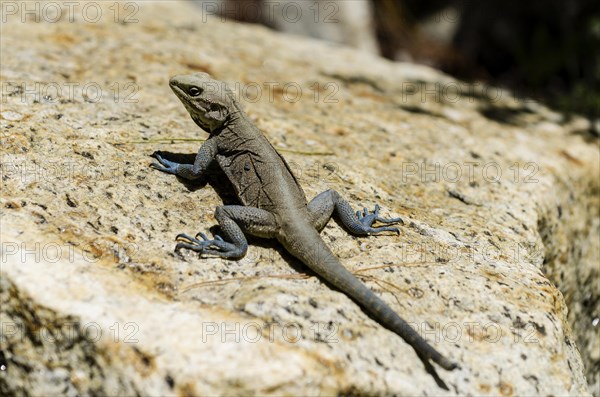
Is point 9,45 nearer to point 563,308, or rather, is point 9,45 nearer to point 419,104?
point 419,104

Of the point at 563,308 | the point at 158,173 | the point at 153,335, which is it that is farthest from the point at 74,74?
the point at 563,308

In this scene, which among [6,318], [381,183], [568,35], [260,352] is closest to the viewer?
[260,352]

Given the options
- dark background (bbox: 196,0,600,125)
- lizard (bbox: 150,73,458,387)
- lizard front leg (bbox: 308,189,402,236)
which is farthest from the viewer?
dark background (bbox: 196,0,600,125)

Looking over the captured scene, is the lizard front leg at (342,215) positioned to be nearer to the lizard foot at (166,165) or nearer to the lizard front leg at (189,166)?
the lizard front leg at (189,166)

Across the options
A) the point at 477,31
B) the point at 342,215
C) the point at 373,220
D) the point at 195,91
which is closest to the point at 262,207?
the point at 342,215

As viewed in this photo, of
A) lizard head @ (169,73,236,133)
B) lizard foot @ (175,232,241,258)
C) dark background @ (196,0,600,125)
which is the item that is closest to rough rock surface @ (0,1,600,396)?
lizard foot @ (175,232,241,258)

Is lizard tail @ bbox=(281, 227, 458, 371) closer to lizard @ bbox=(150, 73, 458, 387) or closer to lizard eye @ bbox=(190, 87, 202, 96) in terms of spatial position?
lizard @ bbox=(150, 73, 458, 387)

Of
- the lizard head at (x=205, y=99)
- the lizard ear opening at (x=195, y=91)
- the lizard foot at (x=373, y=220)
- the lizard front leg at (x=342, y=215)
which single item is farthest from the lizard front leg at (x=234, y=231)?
the lizard ear opening at (x=195, y=91)
